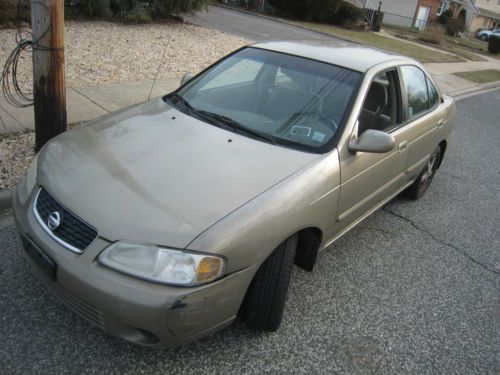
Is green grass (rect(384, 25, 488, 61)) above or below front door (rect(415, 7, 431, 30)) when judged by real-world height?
below

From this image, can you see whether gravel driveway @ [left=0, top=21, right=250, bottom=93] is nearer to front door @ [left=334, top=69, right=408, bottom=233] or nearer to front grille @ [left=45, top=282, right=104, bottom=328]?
front door @ [left=334, top=69, right=408, bottom=233]

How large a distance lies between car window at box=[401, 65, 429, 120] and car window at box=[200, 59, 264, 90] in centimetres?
129

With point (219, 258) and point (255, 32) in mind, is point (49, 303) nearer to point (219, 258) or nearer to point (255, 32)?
point (219, 258)

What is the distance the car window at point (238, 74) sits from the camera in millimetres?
3664

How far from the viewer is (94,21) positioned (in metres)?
11.6

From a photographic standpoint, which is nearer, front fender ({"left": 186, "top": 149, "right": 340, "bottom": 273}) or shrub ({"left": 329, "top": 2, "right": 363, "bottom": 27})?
front fender ({"left": 186, "top": 149, "right": 340, "bottom": 273})

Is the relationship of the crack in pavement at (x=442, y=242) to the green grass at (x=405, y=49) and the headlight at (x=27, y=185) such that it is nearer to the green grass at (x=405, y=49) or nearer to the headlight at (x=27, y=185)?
the headlight at (x=27, y=185)

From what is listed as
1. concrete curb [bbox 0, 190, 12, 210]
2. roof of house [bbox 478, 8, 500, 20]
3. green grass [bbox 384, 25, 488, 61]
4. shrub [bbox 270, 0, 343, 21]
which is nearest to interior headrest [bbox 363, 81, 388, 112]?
concrete curb [bbox 0, 190, 12, 210]

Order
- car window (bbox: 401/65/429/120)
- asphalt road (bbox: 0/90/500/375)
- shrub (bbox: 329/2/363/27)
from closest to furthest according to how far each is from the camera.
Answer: asphalt road (bbox: 0/90/500/375) < car window (bbox: 401/65/429/120) < shrub (bbox: 329/2/363/27)

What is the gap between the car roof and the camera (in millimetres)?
3449

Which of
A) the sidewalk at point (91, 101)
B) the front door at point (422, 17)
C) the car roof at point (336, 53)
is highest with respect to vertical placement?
the front door at point (422, 17)

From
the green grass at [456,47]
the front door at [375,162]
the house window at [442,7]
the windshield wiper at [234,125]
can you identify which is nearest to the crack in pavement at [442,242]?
the front door at [375,162]

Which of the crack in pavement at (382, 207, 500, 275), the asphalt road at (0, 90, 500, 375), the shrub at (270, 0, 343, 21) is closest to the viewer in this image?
the asphalt road at (0, 90, 500, 375)

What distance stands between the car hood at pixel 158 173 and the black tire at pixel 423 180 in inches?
92.5
